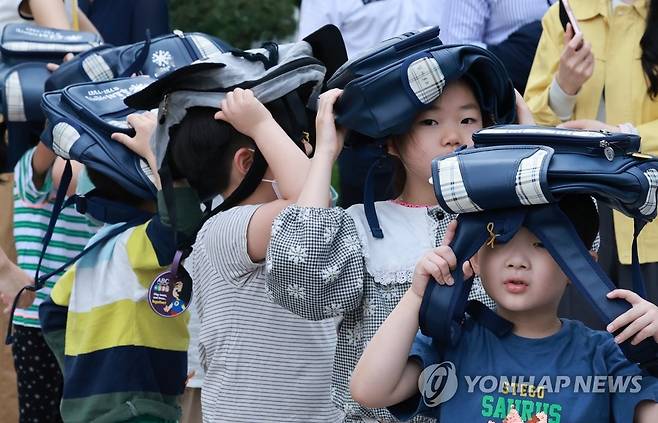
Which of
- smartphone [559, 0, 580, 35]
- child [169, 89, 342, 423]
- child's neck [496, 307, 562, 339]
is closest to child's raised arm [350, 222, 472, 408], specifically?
child's neck [496, 307, 562, 339]

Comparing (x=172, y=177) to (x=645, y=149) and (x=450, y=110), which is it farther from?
(x=645, y=149)

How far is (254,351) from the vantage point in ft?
11.1

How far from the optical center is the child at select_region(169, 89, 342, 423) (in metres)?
3.31

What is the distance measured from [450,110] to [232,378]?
957 millimetres

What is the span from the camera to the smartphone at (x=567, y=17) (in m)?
4.29

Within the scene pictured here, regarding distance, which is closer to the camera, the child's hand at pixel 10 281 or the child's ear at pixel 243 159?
the child's ear at pixel 243 159

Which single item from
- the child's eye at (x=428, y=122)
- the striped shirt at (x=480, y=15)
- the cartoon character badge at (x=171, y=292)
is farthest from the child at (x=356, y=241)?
the striped shirt at (x=480, y=15)

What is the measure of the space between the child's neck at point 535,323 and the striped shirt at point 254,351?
2.95 feet

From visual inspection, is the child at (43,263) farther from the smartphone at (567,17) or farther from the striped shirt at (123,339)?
the smartphone at (567,17)

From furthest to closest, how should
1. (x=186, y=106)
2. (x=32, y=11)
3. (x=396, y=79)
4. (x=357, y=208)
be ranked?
1. (x=32, y=11)
2. (x=186, y=106)
3. (x=357, y=208)
4. (x=396, y=79)

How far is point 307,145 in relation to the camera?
356 cm

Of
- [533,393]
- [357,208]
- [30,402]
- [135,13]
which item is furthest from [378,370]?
[135,13]

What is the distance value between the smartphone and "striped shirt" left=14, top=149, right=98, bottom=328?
2020mm

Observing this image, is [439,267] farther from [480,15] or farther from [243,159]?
[480,15]
